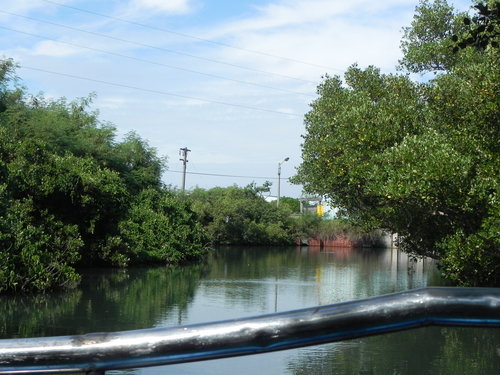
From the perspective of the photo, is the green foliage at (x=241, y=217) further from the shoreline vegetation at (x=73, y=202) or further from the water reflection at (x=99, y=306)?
the water reflection at (x=99, y=306)

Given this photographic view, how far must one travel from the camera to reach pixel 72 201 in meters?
22.1

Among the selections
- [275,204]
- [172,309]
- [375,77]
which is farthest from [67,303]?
[275,204]

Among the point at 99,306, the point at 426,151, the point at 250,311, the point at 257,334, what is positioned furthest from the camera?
the point at 99,306

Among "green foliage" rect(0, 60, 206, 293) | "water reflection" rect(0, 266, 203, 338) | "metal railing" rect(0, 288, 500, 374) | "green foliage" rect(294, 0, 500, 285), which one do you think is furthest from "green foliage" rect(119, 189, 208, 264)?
"metal railing" rect(0, 288, 500, 374)

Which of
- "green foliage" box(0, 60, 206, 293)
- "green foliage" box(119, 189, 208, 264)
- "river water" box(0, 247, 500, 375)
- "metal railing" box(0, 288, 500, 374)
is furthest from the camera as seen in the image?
"green foliage" box(119, 189, 208, 264)

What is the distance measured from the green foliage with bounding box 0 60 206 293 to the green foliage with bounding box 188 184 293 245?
39.6 ft

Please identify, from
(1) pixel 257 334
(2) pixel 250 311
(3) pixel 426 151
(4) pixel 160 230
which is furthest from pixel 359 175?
(4) pixel 160 230

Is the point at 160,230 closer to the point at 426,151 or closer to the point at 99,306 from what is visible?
the point at 99,306

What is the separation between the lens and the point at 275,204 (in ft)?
183

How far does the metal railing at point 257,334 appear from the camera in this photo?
1319 millimetres

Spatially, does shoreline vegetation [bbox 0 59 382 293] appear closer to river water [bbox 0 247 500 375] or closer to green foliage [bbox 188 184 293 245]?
river water [bbox 0 247 500 375]

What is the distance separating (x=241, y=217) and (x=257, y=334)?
4956 cm

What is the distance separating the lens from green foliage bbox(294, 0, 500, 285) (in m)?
11.7

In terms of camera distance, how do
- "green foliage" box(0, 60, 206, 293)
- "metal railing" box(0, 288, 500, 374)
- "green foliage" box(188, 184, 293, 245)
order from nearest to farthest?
"metal railing" box(0, 288, 500, 374) < "green foliage" box(0, 60, 206, 293) < "green foliage" box(188, 184, 293, 245)
